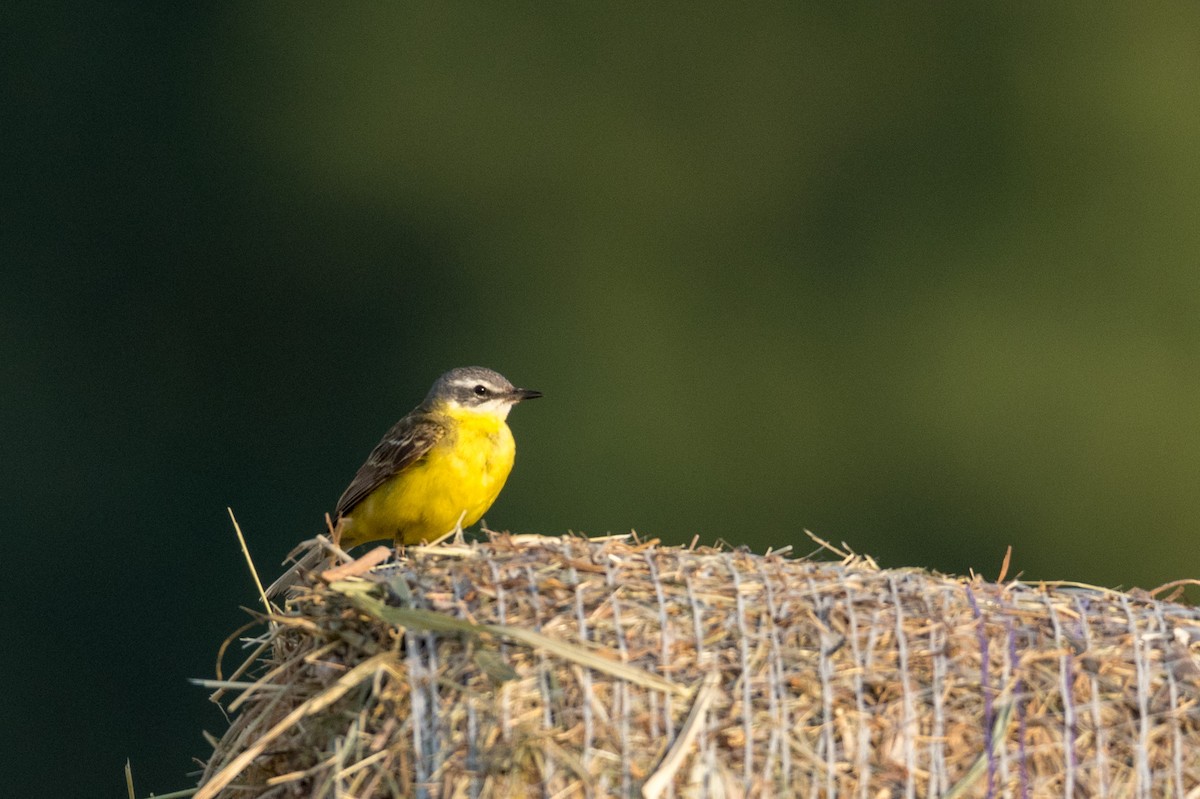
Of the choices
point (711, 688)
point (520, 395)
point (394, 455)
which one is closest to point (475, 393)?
point (520, 395)

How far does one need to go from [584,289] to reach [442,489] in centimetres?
1392

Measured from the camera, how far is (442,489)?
8766 millimetres

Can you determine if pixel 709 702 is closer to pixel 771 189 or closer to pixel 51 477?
pixel 51 477

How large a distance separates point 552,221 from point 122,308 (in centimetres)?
541

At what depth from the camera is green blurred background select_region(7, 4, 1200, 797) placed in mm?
20094

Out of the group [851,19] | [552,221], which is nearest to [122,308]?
[552,221]

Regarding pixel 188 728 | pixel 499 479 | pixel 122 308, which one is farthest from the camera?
pixel 122 308

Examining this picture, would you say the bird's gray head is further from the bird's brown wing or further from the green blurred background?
the green blurred background

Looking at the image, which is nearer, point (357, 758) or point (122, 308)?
point (357, 758)

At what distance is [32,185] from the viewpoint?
23.5 m

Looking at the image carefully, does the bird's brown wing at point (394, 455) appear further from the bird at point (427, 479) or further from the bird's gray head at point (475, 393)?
the bird's gray head at point (475, 393)

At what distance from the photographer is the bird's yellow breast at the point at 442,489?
346 inches

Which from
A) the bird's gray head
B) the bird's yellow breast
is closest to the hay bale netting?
the bird's yellow breast

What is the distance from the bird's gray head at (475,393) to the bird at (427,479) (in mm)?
96
